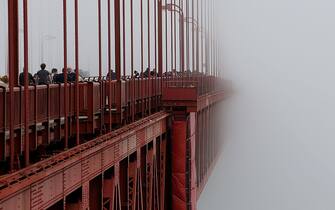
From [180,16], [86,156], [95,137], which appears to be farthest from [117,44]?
[180,16]

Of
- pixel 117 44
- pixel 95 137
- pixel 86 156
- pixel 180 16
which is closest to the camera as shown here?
pixel 86 156

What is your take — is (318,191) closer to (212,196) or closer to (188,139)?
(212,196)

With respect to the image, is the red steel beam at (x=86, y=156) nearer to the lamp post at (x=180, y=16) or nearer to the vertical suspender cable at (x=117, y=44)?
the vertical suspender cable at (x=117, y=44)

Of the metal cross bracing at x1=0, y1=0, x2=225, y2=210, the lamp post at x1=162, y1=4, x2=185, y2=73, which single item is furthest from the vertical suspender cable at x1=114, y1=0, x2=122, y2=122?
the lamp post at x1=162, y1=4, x2=185, y2=73

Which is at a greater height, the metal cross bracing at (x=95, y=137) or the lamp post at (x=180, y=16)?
the lamp post at (x=180, y=16)

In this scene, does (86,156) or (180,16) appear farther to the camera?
(180,16)

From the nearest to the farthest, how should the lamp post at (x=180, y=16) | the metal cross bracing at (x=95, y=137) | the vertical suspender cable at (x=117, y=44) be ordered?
the metal cross bracing at (x=95, y=137) → the vertical suspender cable at (x=117, y=44) → the lamp post at (x=180, y=16)

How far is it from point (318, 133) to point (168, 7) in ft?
190

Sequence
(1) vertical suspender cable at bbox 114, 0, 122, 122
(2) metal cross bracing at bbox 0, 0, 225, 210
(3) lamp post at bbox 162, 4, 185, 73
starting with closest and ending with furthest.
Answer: (2) metal cross bracing at bbox 0, 0, 225, 210
(1) vertical suspender cable at bbox 114, 0, 122, 122
(3) lamp post at bbox 162, 4, 185, 73

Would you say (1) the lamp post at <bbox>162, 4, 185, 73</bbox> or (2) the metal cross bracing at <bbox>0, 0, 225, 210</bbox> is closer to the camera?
(2) the metal cross bracing at <bbox>0, 0, 225, 210</bbox>

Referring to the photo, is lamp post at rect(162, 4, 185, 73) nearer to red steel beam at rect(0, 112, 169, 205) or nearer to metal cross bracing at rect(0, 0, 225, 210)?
metal cross bracing at rect(0, 0, 225, 210)

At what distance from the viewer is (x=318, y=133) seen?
75938 mm

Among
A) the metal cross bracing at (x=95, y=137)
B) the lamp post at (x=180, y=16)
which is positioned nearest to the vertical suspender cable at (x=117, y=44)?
the metal cross bracing at (x=95, y=137)

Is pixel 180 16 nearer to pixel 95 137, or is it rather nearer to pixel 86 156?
pixel 95 137
